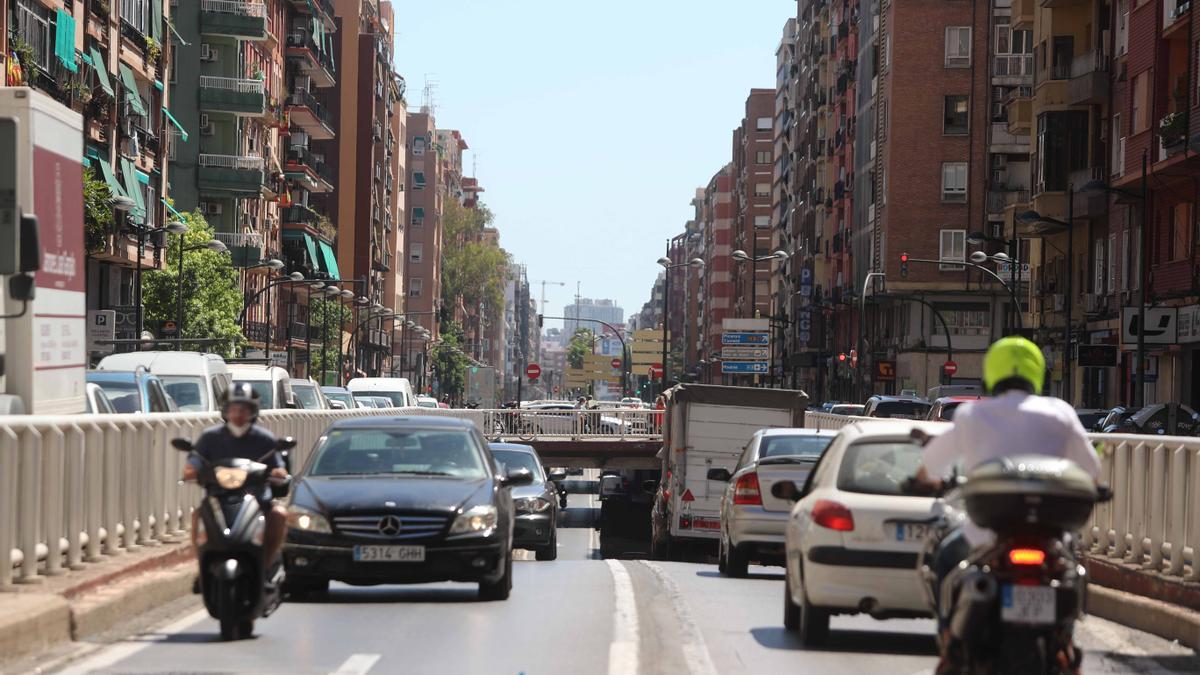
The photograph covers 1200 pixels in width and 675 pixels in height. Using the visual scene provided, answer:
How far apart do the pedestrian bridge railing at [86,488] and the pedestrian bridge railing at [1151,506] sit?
734 centimetres

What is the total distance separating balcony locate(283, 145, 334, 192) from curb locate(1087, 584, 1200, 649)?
8887cm

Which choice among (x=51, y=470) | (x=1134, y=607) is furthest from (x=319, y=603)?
(x=1134, y=607)

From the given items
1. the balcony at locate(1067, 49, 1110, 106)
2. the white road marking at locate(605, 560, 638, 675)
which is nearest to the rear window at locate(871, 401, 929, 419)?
the balcony at locate(1067, 49, 1110, 106)

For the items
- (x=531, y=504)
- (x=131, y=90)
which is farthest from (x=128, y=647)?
(x=131, y=90)

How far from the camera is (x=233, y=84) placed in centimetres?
8562

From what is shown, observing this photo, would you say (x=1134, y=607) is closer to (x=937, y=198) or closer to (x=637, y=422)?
(x=637, y=422)

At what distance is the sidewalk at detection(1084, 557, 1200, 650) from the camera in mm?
13883

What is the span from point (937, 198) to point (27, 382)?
76.9m

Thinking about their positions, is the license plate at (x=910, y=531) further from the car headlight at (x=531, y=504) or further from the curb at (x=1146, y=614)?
the car headlight at (x=531, y=504)

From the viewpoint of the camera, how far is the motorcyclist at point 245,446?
1276cm

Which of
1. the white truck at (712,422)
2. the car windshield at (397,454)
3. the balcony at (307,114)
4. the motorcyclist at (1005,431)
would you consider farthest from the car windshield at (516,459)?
the balcony at (307,114)

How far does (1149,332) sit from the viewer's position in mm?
37281

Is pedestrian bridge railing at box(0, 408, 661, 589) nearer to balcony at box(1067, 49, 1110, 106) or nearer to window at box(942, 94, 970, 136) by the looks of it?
balcony at box(1067, 49, 1110, 106)

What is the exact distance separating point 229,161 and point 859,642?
73.7 meters
